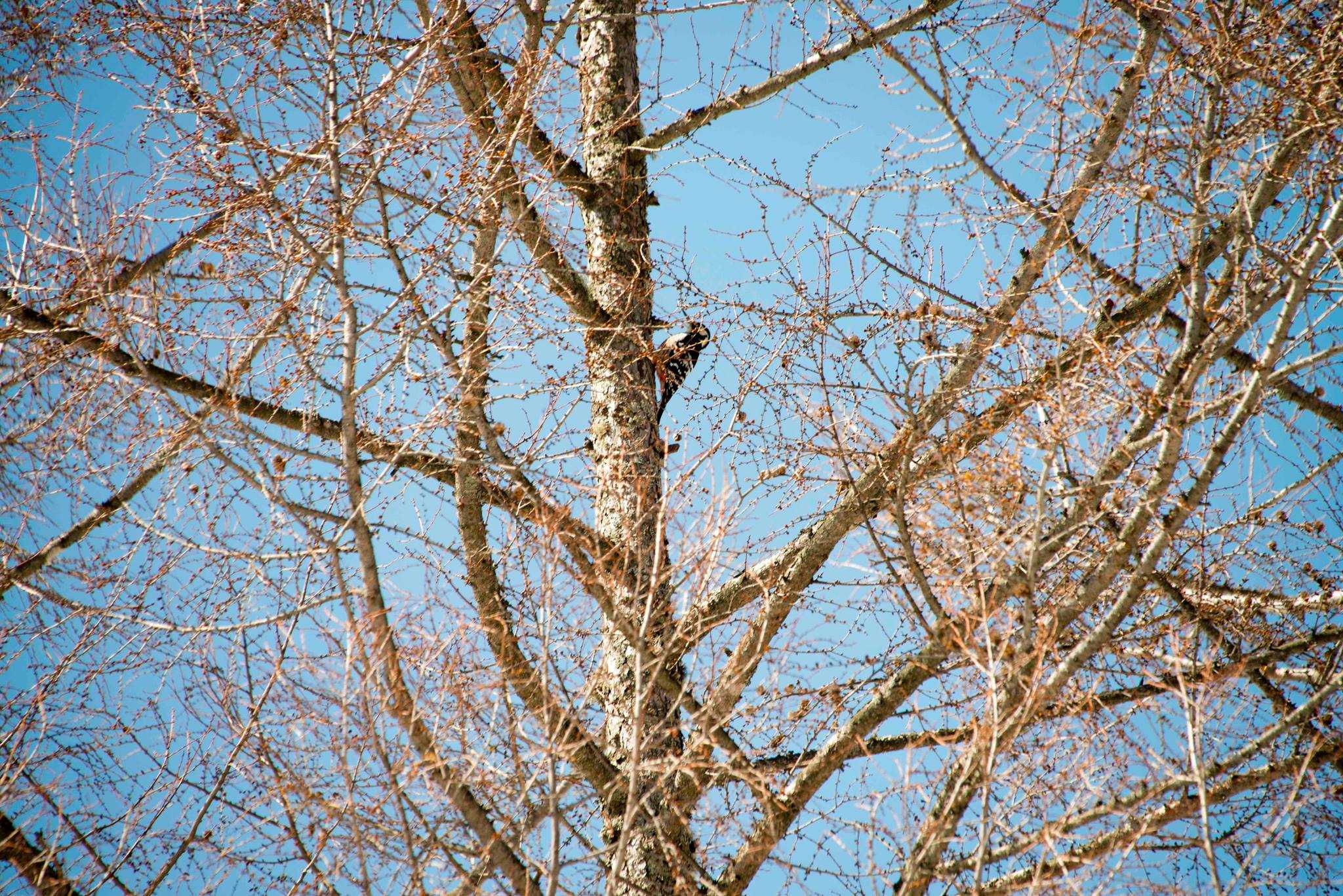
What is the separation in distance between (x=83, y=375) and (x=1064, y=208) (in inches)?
201

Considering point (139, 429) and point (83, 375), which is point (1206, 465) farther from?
point (83, 375)

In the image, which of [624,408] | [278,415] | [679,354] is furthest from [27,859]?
[679,354]

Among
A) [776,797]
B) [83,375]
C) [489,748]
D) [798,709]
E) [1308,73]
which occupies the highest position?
[1308,73]

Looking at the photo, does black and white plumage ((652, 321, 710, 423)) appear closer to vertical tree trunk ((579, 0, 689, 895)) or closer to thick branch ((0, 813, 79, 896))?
vertical tree trunk ((579, 0, 689, 895))

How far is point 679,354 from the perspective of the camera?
6129 millimetres

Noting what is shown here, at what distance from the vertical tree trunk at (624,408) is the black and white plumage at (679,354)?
0.43 feet

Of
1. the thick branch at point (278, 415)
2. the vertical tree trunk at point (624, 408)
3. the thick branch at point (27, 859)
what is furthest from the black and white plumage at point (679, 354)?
the thick branch at point (27, 859)

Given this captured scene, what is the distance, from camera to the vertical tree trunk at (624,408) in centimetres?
494

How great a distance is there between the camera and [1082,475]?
4859 mm

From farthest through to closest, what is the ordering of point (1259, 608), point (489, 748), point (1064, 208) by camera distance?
point (1259, 608), point (1064, 208), point (489, 748)

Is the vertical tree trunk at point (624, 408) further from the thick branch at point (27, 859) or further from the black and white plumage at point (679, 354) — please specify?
the thick branch at point (27, 859)

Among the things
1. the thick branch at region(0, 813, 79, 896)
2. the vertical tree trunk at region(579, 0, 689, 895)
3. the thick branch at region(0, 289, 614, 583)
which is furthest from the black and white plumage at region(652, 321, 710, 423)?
the thick branch at region(0, 813, 79, 896)

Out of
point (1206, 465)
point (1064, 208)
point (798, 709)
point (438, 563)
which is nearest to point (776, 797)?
point (798, 709)

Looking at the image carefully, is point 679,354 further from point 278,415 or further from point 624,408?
point 278,415
